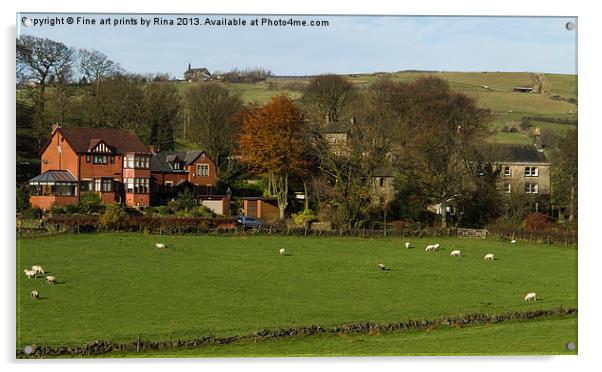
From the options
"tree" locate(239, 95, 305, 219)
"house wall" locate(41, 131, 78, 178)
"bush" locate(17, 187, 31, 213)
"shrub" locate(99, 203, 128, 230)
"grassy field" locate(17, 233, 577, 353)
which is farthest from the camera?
"tree" locate(239, 95, 305, 219)

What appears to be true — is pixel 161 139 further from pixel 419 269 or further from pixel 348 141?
pixel 419 269

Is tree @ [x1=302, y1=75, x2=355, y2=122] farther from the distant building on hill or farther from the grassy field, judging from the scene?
the grassy field

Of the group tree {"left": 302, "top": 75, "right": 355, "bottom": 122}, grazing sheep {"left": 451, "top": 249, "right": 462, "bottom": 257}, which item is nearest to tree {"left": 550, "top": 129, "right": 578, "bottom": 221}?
grazing sheep {"left": 451, "top": 249, "right": 462, "bottom": 257}

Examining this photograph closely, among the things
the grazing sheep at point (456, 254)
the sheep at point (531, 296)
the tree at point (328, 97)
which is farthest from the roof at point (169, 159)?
the sheep at point (531, 296)

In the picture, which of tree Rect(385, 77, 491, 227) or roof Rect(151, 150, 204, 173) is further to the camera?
tree Rect(385, 77, 491, 227)

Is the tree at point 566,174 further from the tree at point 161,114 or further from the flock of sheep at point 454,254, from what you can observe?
the tree at point 161,114

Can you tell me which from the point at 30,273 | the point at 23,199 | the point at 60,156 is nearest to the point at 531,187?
the point at 60,156

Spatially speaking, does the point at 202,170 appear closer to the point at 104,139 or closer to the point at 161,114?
the point at 161,114
